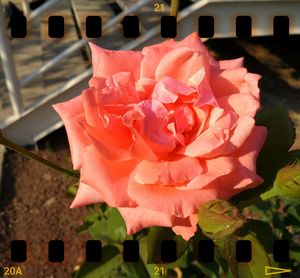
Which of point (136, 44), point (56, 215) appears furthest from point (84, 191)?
point (136, 44)

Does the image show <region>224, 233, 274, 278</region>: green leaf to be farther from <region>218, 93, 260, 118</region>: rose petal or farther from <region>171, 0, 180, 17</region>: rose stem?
<region>171, 0, 180, 17</region>: rose stem

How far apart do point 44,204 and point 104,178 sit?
85.5 inches

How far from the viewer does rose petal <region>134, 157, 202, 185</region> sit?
2.00 feet

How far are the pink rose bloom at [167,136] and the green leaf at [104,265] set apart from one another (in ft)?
1.65

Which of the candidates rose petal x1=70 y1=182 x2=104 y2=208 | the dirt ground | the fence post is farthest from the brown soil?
rose petal x1=70 y1=182 x2=104 y2=208

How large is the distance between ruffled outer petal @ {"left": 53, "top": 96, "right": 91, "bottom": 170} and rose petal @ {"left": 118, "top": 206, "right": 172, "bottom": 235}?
9cm

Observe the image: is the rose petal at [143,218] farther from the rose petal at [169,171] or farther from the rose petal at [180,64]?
the rose petal at [180,64]

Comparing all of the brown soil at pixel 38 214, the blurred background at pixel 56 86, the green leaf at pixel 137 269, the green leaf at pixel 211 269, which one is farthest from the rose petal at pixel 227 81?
the brown soil at pixel 38 214

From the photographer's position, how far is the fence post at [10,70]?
2.61 metres

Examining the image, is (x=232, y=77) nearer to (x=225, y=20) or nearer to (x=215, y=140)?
(x=215, y=140)

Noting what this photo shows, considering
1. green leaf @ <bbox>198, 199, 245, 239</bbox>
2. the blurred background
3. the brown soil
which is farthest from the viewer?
the blurred background

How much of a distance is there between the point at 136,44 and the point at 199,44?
223 centimetres

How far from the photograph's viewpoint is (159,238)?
0.81 m

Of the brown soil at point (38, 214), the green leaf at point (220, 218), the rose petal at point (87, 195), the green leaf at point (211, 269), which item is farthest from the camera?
the brown soil at point (38, 214)
